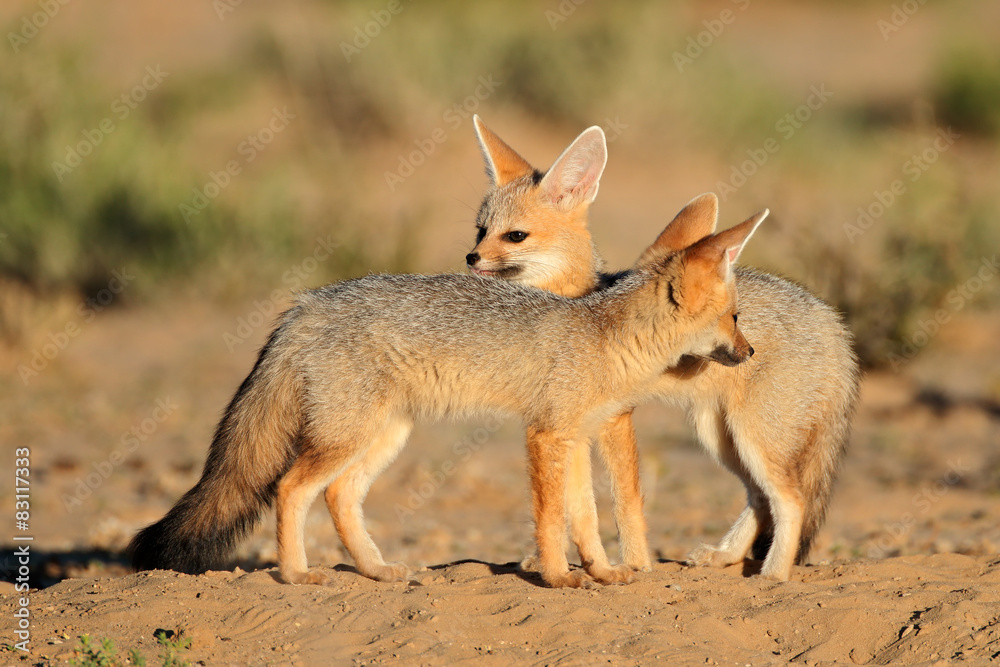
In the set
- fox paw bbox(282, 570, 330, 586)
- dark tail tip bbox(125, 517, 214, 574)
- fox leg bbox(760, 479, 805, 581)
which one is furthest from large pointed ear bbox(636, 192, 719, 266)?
dark tail tip bbox(125, 517, 214, 574)

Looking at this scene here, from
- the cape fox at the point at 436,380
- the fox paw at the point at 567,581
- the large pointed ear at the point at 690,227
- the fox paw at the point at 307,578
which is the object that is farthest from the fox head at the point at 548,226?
the fox paw at the point at 307,578

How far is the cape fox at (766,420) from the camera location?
497 centimetres

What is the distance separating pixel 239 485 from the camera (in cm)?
478

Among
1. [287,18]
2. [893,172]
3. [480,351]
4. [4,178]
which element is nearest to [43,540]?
[480,351]

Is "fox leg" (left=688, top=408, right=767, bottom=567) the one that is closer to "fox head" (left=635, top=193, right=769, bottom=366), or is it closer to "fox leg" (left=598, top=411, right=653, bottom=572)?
"fox leg" (left=598, top=411, right=653, bottom=572)

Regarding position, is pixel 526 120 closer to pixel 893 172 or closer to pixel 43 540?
pixel 893 172

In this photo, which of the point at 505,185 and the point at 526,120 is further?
the point at 526,120

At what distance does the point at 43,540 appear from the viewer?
6652mm

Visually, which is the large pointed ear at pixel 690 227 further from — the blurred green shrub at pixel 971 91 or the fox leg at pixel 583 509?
the blurred green shrub at pixel 971 91

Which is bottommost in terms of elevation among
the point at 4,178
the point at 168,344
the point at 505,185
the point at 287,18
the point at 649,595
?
the point at 649,595

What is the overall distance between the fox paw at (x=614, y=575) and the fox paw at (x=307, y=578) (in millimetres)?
1247

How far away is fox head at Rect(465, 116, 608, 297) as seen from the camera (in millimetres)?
5664

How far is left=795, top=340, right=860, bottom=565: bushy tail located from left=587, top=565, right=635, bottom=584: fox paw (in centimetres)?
100

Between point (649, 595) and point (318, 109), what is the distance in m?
13.8
